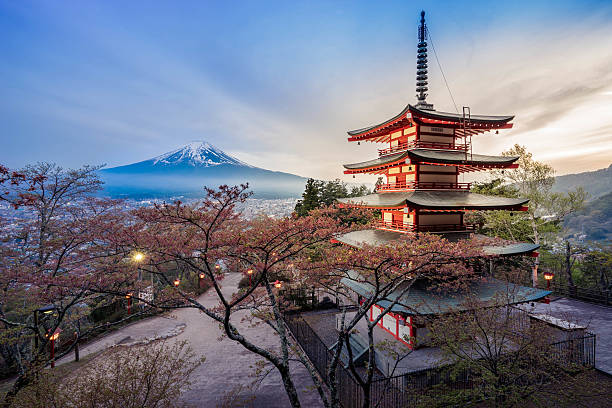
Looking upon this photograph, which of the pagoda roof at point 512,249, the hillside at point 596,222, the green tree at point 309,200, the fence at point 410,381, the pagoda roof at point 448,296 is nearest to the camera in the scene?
the fence at point 410,381

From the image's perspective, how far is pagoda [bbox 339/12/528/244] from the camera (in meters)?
11.8

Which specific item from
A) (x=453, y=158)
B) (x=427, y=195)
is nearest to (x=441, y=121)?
(x=453, y=158)

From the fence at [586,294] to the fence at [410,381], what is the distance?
8.55m

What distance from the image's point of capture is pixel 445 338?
728cm

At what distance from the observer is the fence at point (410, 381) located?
7196 mm

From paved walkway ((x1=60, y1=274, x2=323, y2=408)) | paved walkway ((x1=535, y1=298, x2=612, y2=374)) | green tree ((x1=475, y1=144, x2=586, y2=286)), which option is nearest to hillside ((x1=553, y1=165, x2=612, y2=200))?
green tree ((x1=475, y1=144, x2=586, y2=286))

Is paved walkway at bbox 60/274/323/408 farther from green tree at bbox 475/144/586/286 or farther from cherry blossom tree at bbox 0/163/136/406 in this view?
green tree at bbox 475/144/586/286

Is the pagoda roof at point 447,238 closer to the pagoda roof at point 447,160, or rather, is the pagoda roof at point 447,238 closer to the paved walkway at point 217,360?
the pagoda roof at point 447,160

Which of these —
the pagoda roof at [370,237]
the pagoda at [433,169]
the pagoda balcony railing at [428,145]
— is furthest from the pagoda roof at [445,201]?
the pagoda balcony railing at [428,145]

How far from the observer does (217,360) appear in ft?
37.1

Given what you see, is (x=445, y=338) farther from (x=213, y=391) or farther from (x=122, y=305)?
(x=122, y=305)

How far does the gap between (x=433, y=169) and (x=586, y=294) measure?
15173 millimetres

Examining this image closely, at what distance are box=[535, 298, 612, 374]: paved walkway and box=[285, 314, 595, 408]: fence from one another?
0.58 metres

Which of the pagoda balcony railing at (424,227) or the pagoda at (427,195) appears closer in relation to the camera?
the pagoda at (427,195)
